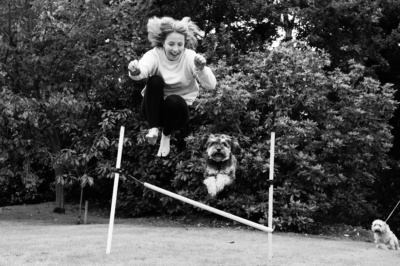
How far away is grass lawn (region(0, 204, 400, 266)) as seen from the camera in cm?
521

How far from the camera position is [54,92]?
8.72m

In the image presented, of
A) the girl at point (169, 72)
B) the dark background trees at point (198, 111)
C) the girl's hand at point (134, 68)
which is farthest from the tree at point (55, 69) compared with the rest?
the girl's hand at point (134, 68)

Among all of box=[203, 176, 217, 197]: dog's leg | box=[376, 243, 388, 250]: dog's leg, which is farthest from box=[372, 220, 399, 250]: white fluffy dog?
box=[203, 176, 217, 197]: dog's leg

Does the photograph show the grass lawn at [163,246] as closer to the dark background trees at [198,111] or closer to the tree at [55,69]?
the dark background trees at [198,111]

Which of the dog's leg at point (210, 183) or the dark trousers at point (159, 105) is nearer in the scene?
the dark trousers at point (159, 105)

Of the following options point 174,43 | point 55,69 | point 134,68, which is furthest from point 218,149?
point 55,69

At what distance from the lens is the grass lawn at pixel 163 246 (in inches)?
205

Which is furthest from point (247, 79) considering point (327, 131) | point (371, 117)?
point (371, 117)

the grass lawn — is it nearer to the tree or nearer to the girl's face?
the tree

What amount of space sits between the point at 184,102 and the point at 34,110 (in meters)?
5.02

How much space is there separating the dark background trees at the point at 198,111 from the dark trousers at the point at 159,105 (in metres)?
4.26

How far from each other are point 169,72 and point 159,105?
0.27 metres

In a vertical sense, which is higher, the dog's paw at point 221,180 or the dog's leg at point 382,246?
the dog's paw at point 221,180

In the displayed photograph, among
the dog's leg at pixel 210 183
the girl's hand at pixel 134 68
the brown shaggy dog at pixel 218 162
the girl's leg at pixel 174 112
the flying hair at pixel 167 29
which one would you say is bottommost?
the dog's leg at pixel 210 183
